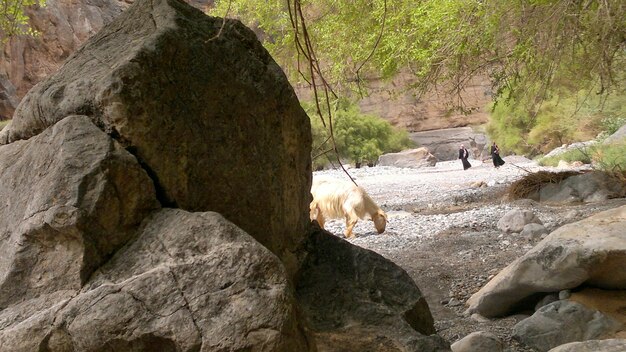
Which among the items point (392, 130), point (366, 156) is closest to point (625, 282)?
point (366, 156)

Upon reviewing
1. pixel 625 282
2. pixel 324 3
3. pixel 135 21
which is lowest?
pixel 625 282

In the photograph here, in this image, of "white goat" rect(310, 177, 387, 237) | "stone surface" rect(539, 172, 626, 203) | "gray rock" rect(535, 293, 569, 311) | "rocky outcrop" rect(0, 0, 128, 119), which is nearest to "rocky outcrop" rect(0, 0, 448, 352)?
"gray rock" rect(535, 293, 569, 311)

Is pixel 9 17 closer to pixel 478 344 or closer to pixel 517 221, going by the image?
pixel 478 344

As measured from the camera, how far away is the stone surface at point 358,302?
10.5ft

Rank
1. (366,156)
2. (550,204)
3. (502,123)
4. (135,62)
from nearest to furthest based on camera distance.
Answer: (135,62) < (550,204) < (502,123) < (366,156)

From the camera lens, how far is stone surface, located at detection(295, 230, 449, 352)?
3.21 m

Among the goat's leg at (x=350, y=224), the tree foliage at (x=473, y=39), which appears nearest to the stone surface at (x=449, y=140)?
the goat's leg at (x=350, y=224)

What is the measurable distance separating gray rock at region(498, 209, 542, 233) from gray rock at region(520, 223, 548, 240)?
325 millimetres

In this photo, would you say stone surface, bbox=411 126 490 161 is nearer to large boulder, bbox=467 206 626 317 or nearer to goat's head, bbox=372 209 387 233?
goat's head, bbox=372 209 387 233

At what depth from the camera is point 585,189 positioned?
456 inches

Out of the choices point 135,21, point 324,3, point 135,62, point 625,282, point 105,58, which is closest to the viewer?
point 135,62

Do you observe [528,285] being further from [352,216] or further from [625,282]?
[352,216]

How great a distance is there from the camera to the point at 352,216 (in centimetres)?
1164

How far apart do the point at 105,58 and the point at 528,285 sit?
11.2 feet
